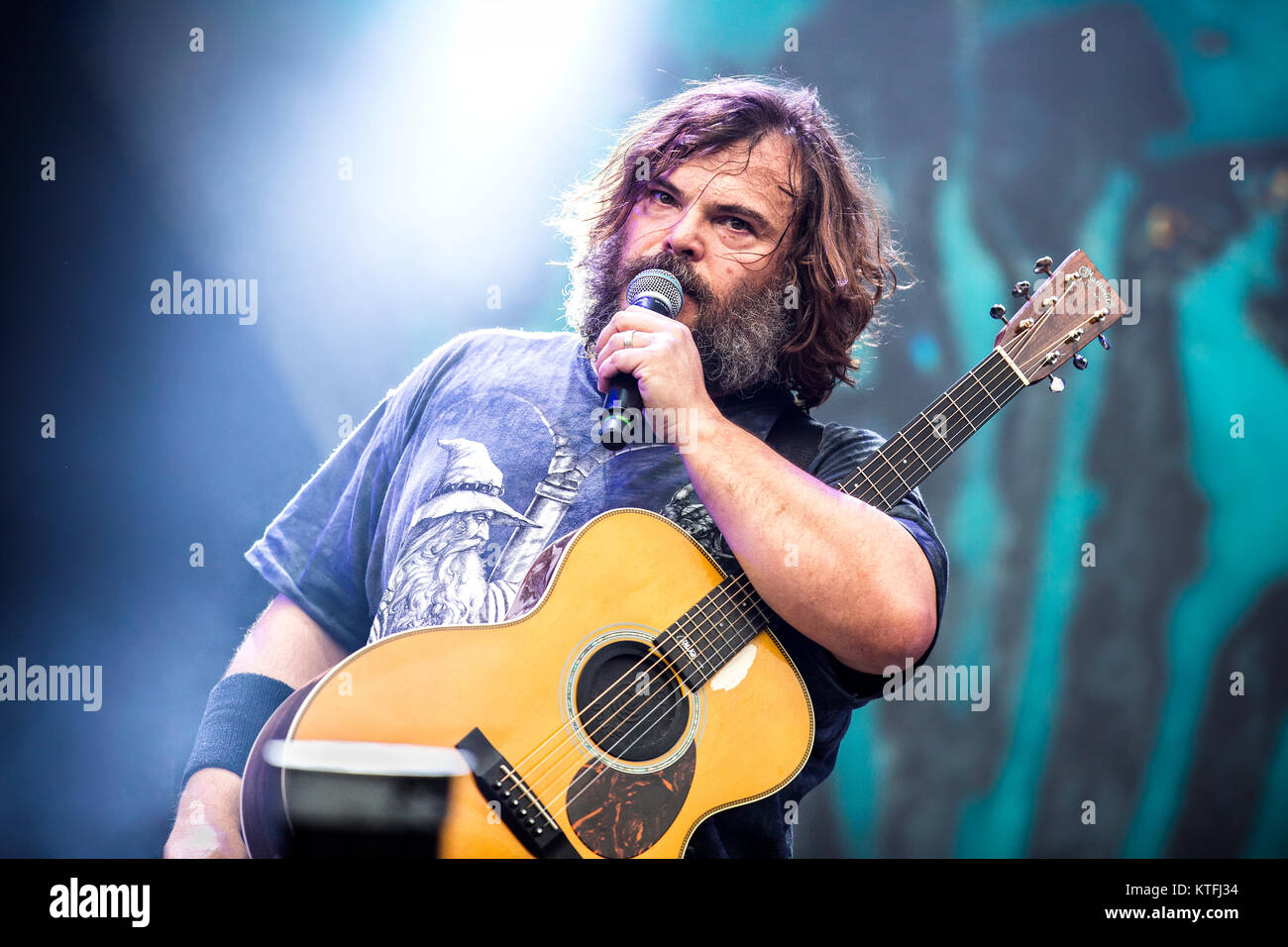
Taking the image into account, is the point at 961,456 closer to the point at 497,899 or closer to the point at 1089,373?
the point at 1089,373

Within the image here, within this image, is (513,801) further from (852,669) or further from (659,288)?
(659,288)

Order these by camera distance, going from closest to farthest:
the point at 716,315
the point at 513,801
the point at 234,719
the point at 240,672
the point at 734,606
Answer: the point at 513,801, the point at 734,606, the point at 234,719, the point at 240,672, the point at 716,315

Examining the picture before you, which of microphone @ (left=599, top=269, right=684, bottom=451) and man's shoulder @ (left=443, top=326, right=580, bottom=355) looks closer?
microphone @ (left=599, top=269, right=684, bottom=451)

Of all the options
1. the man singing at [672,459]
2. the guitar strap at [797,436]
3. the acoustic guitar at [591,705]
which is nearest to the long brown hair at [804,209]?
the man singing at [672,459]

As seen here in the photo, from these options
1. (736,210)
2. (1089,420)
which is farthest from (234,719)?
(1089,420)

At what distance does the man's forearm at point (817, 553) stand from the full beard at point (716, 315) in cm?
39

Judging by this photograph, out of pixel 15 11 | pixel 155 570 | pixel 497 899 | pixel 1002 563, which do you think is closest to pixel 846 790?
pixel 1002 563

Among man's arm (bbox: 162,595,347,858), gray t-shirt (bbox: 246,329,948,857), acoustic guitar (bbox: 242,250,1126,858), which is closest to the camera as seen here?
acoustic guitar (bbox: 242,250,1126,858)

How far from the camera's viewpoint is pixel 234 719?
200 cm

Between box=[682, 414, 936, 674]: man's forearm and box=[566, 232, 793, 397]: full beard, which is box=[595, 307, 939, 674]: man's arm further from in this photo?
box=[566, 232, 793, 397]: full beard

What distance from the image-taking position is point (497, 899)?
1.72 meters

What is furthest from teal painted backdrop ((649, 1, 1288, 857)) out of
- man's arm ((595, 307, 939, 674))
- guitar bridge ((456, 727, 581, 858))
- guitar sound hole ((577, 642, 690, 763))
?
guitar bridge ((456, 727, 581, 858))

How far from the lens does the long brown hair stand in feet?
7.71

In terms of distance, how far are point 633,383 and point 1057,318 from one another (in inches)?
41.4
